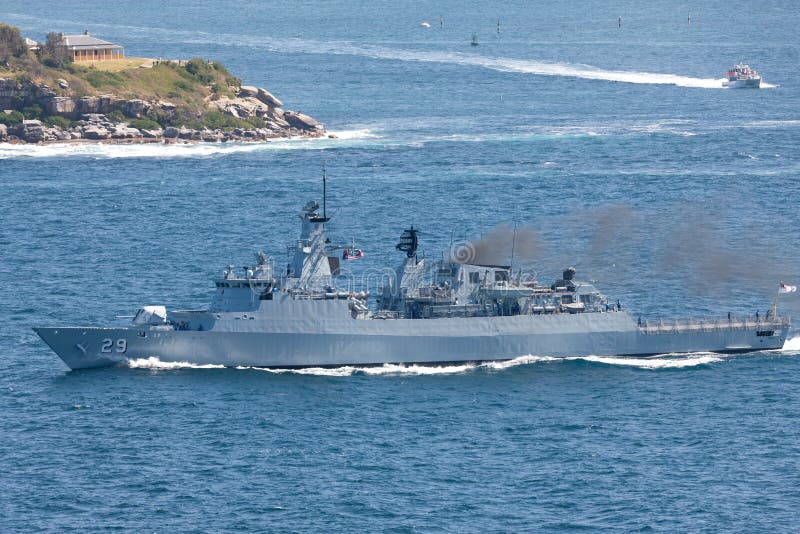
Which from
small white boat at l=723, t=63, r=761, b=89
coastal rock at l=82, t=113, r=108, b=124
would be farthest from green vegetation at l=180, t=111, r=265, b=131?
small white boat at l=723, t=63, r=761, b=89

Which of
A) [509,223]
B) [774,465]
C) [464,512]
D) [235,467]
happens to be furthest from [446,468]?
[509,223]

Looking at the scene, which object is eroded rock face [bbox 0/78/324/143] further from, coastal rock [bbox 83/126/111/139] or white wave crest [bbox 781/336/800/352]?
white wave crest [bbox 781/336/800/352]

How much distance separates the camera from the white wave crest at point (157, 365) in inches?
3110

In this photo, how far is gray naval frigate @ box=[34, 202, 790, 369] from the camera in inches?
3105

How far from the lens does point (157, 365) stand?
259 ft

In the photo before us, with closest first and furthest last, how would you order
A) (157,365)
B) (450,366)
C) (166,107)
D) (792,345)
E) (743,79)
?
(157,365) < (450,366) < (792,345) < (166,107) < (743,79)

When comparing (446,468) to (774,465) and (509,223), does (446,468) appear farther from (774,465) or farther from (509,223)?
(509,223)

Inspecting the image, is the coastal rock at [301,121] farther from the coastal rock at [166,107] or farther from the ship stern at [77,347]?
the ship stern at [77,347]

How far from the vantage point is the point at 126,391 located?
76.1 metres

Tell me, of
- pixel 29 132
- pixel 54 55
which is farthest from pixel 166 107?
pixel 54 55

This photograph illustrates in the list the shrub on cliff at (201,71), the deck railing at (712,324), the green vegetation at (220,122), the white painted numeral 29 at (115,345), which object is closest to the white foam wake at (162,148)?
the green vegetation at (220,122)

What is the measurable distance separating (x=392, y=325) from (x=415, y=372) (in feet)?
8.98

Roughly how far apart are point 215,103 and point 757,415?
9784cm

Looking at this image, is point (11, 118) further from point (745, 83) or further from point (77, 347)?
point (745, 83)
